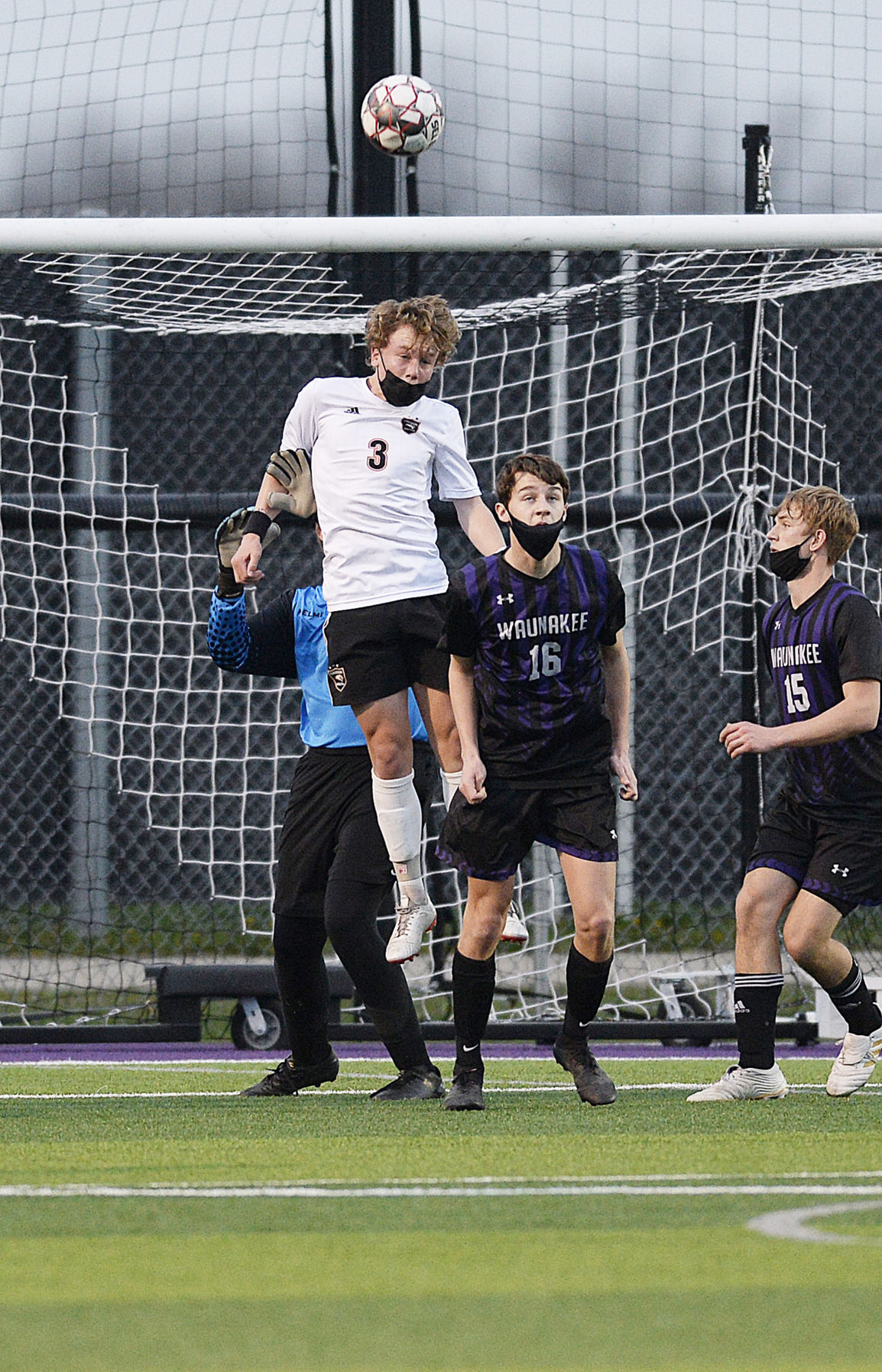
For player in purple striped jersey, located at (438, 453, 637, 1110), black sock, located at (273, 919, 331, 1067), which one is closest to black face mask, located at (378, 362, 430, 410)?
player in purple striped jersey, located at (438, 453, 637, 1110)

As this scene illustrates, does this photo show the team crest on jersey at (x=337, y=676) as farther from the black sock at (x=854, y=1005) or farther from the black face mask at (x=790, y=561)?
the black sock at (x=854, y=1005)

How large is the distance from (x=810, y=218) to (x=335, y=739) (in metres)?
2.81

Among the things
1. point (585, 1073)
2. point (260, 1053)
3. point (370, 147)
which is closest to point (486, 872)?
point (585, 1073)

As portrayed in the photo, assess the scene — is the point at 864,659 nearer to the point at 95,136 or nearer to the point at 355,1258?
the point at 355,1258

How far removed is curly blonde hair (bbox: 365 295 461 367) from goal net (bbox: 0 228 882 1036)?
1800mm

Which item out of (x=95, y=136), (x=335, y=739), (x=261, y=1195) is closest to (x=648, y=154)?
(x=95, y=136)

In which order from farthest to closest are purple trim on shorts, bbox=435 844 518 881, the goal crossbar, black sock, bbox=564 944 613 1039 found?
the goal crossbar → black sock, bbox=564 944 613 1039 → purple trim on shorts, bbox=435 844 518 881

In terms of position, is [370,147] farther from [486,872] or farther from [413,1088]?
[413,1088]

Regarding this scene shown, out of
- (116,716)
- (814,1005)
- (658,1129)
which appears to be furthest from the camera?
(116,716)

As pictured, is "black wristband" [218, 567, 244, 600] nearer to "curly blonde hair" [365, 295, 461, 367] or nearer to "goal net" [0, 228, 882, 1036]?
"curly blonde hair" [365, 295, 461, 367]

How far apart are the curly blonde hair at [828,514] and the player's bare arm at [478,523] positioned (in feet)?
2.71

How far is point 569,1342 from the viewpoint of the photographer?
7.55 ft

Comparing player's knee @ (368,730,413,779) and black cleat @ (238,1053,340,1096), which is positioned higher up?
player's knee @ (368,730,413,779)

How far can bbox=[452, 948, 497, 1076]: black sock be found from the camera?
5.16 m
